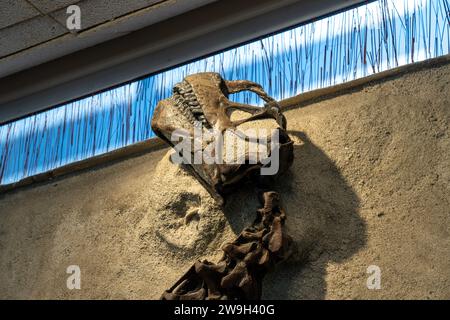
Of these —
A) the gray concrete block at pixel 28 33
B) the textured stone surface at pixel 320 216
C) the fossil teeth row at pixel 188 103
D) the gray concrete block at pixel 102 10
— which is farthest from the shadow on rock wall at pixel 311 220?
the gray concrete block at pixel 28 33

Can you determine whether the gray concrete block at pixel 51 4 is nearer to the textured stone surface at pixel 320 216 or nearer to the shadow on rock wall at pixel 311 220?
the textured stone surface at pixel 320 216

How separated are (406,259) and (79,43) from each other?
3.82 feet

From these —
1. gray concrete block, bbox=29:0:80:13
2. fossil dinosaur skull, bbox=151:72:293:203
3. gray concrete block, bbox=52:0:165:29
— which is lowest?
fossil dinosaur skull, bbox=151:72:293:203

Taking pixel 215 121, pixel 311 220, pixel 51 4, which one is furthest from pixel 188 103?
pixel 51 4

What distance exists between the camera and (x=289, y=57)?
2238 mm

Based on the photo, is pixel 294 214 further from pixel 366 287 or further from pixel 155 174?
pixel 155 174

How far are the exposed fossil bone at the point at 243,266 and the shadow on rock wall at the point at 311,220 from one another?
68 millimetres

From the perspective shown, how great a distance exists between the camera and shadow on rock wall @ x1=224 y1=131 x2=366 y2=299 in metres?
1.88

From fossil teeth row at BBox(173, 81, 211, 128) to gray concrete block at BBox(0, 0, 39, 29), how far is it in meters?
0.54

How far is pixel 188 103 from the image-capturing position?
2031 millimetres

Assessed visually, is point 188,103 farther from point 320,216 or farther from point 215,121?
point 320,216

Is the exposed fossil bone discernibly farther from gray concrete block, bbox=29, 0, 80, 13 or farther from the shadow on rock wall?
gray concrete block, bbox=29, 0, 80, 13

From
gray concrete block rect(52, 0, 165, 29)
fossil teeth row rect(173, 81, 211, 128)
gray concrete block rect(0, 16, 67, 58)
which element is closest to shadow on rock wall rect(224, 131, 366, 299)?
fossil teeth row rect(173, 81, 211, 128)

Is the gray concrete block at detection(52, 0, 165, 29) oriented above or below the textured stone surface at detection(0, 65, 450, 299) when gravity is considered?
above
